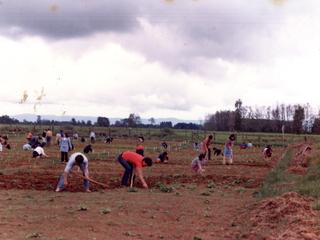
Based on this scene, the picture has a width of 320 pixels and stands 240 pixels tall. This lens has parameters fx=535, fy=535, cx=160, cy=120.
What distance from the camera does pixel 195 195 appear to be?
15.6 m

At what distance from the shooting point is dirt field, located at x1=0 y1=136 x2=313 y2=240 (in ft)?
32.9

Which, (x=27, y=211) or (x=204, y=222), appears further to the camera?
(x=27, y=211)

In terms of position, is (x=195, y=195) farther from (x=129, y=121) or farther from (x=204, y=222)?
(x=129, y=121)

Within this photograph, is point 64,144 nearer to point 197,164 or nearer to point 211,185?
point 197,164

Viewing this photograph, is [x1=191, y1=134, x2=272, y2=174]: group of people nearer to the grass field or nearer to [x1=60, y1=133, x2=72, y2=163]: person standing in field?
the grass field

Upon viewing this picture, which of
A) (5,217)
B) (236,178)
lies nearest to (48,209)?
(5,217)

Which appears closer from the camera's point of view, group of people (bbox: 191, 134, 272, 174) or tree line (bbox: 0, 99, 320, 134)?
group of people (bbox: 191, 134, 272, 174)

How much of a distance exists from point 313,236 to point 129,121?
110 meters

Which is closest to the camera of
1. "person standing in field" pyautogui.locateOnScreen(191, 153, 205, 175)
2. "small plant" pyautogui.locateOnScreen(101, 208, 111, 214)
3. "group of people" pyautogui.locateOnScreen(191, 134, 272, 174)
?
"small plant" pyautogui.locateOnScreen(101, 208, 111, 214)

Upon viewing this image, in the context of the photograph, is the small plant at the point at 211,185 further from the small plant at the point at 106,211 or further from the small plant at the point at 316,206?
the small plant at the point at 316,206

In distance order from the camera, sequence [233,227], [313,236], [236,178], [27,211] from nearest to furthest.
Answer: [313,236] < [233,227] < [27,211] < [236,178]

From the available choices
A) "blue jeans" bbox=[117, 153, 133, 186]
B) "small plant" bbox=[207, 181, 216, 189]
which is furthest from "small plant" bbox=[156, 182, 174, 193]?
"small plant" bbox=[207, 181, 216, 189]

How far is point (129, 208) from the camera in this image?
12.7 m

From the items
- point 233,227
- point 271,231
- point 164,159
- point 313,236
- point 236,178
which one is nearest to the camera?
point 313,236
